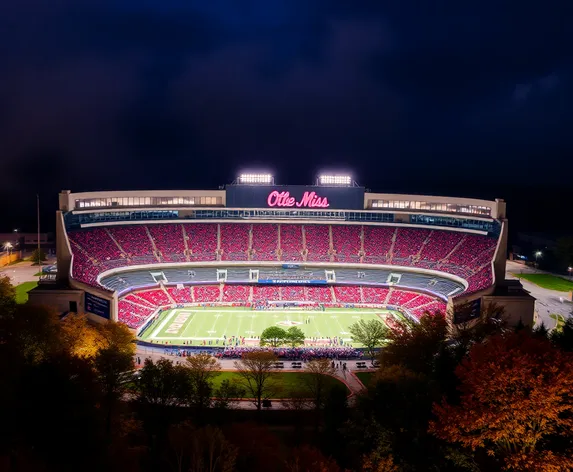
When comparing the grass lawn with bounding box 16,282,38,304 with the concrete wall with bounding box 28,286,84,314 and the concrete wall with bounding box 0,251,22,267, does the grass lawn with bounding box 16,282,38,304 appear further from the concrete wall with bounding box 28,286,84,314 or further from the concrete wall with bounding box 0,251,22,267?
the concrete wall with bounding box 0,251,22,267

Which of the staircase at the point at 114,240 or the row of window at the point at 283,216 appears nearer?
the staircase at the point at 114,240

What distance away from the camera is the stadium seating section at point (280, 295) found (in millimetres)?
57969

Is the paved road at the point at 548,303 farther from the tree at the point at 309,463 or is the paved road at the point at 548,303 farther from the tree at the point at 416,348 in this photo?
the tree at the point at 309,463

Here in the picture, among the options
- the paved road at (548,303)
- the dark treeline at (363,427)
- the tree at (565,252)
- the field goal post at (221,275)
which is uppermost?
the tree at (565,252)

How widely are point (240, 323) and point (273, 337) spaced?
1063 centimetres

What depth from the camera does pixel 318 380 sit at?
103 feet

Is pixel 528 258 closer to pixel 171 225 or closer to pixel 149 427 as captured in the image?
pixel 171 225

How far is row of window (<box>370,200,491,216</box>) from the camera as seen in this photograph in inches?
2569

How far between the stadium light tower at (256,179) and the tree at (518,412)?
57395mm

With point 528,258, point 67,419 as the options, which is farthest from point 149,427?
point 528,258

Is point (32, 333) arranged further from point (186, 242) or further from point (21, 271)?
point (21, 271)

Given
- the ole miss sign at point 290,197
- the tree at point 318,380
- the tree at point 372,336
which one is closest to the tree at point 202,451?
the tree at point 318,380

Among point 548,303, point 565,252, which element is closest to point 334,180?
point 548,303

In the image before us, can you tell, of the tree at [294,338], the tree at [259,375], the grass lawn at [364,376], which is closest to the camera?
the tree at [259,375]
